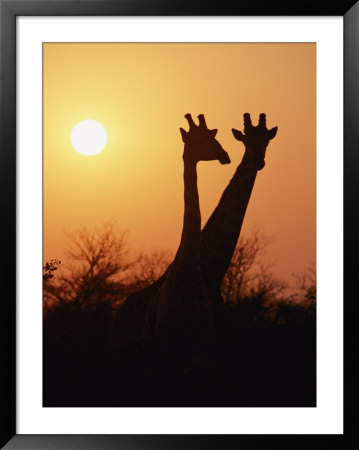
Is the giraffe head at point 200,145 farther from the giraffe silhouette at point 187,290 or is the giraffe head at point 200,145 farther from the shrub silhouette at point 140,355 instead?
the shrub silhouette at point 140,355

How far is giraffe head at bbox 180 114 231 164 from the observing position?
192 centimetres

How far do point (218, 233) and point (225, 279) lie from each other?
168mm

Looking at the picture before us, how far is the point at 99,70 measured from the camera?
1979mm

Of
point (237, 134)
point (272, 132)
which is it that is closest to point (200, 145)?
point (237, 134)

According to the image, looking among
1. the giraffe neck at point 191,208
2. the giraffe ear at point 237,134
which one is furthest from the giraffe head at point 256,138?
the giraffe neck at point 191,208

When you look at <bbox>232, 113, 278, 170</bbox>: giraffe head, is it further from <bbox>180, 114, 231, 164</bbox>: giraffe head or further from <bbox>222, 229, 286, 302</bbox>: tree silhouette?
<bbox>222, 229, 286, 302</bbox>: tree silhouette

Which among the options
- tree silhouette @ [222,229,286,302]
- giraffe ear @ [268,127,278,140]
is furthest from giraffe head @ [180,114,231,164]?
tree silhouette @ [222,229,286,302]

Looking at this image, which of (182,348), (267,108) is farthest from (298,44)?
(182,348)

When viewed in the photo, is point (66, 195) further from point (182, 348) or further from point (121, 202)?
point (182, 348)

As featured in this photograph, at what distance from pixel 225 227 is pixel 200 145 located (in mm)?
291

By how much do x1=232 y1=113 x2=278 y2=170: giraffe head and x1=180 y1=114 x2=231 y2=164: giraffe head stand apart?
76mm

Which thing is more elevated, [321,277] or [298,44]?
[298,44]

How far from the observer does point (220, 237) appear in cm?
192

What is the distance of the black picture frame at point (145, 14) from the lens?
1.89m
